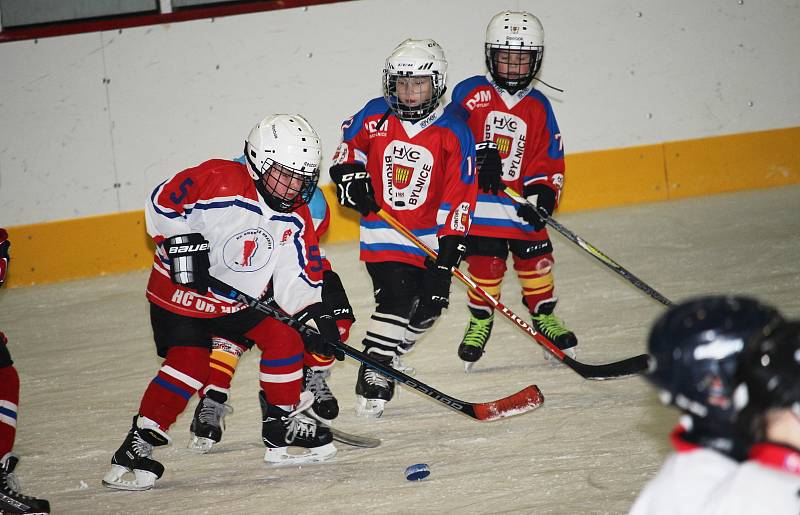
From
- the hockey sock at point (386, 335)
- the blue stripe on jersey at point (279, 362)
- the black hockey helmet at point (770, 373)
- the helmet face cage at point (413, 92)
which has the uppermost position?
the helmet face cage at point (413, 92)

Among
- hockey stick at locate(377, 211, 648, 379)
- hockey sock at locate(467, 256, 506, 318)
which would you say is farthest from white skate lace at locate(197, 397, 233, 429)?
hockey sock at locate(467, 256, 506, 318)

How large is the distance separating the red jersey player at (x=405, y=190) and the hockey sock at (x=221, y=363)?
0.44m

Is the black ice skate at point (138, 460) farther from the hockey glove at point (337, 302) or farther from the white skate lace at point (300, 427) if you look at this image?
the hockey glove at point (337, 302)

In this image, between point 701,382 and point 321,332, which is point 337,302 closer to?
point 321,332

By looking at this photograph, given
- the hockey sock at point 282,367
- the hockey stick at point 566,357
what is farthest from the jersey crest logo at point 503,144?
the hockey sock at point 282,367

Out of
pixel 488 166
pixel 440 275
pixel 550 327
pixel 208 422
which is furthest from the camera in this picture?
pixel 550 327

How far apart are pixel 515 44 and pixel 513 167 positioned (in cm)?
45

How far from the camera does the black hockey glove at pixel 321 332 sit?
9.20 ft

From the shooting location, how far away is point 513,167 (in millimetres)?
3721

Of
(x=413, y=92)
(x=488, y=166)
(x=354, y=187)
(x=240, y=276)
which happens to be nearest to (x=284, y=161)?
(x=240, y=276)

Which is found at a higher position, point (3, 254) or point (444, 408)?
point (3, 254)

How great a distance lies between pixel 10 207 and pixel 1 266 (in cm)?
363

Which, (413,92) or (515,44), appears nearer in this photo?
(413,92)

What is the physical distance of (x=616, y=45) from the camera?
20.7ft
